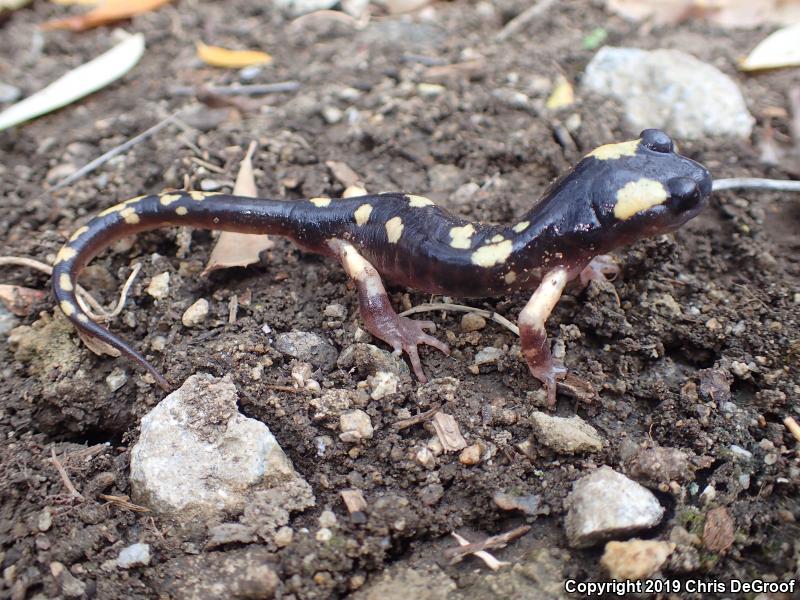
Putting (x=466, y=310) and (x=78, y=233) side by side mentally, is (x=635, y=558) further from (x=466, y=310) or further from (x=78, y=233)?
(x=78, y=233)

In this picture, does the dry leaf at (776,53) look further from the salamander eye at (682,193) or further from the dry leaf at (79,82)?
the dry leaf at (79,82)

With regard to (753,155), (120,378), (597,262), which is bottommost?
(120,378)

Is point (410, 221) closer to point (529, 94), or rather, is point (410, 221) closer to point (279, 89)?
point (529, 94)

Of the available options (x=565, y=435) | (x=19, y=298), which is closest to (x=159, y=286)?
(x=19, y=298)

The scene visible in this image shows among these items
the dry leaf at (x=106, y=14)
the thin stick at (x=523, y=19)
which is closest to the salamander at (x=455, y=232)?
the thin stick at (x=523, y=19)

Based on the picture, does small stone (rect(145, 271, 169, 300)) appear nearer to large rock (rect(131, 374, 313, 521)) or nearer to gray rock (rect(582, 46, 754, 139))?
large rock (rect(131, 374, 313, 521))

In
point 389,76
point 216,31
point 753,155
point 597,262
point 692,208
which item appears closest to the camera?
point 692,208

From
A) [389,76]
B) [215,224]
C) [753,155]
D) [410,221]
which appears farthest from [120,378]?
[753,155]
